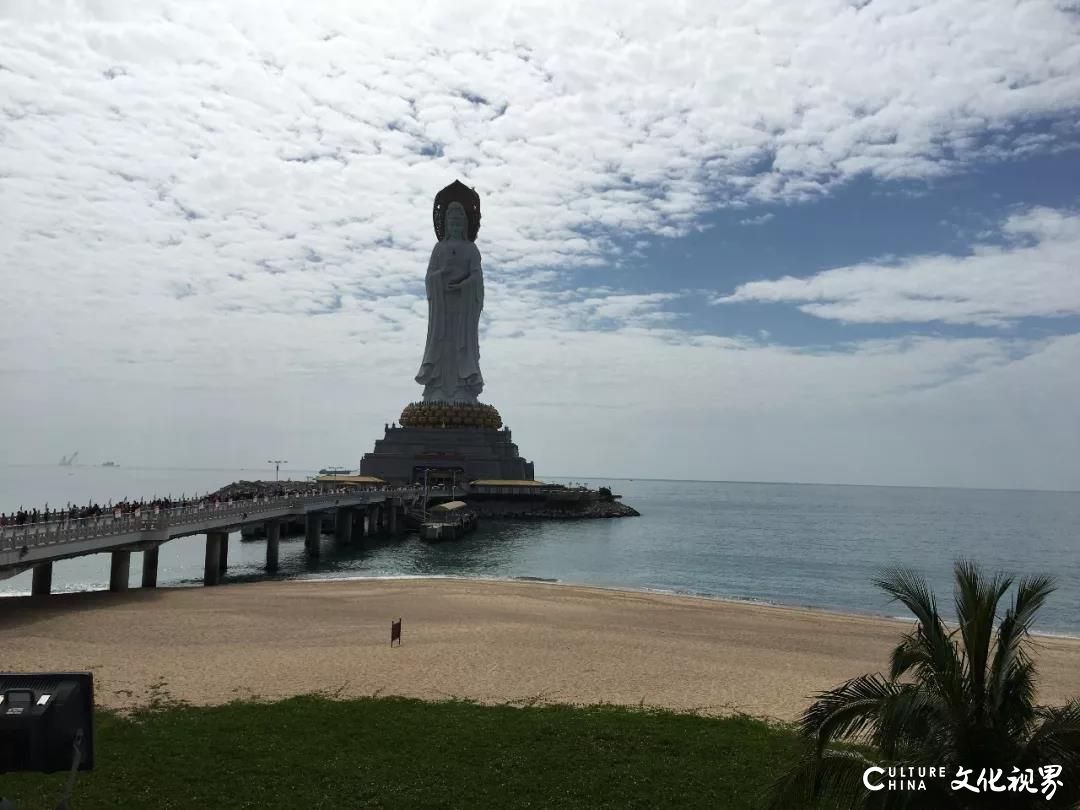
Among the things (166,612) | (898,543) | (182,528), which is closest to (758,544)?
(898,543)

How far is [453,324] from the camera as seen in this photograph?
3024 inches

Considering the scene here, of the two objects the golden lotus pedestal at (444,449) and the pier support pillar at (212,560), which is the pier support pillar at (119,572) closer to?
the pier support pillar at (212,560)

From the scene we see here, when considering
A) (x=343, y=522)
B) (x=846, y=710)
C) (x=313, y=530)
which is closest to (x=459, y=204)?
(x=343, y=522)

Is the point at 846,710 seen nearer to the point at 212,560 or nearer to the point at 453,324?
the point at 212,560

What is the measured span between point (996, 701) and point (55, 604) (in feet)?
73.3

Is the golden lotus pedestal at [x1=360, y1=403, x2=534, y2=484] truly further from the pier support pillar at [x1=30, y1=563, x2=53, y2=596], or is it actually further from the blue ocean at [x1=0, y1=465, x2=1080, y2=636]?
the pier support pillar at [x1=30, y1=563, x2=53, y2=596]

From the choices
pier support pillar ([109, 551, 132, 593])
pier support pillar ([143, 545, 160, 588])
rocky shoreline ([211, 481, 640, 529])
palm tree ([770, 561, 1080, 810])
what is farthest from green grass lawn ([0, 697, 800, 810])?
rocky shoreline ([211, 481, 640, 529])

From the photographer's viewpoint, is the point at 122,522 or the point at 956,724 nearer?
the point at 956,724

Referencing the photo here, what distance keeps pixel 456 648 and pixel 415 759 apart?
7.76 metres

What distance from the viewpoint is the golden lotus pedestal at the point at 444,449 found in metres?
72.4

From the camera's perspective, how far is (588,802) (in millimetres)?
8594

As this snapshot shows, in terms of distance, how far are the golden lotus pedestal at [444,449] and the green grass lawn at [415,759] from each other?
196 feet

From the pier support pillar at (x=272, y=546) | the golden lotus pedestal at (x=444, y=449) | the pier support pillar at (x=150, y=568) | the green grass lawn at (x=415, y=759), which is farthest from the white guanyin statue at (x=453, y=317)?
the green grass lawn at (x=415, y=759)

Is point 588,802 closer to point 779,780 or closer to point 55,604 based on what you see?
point 779,780
